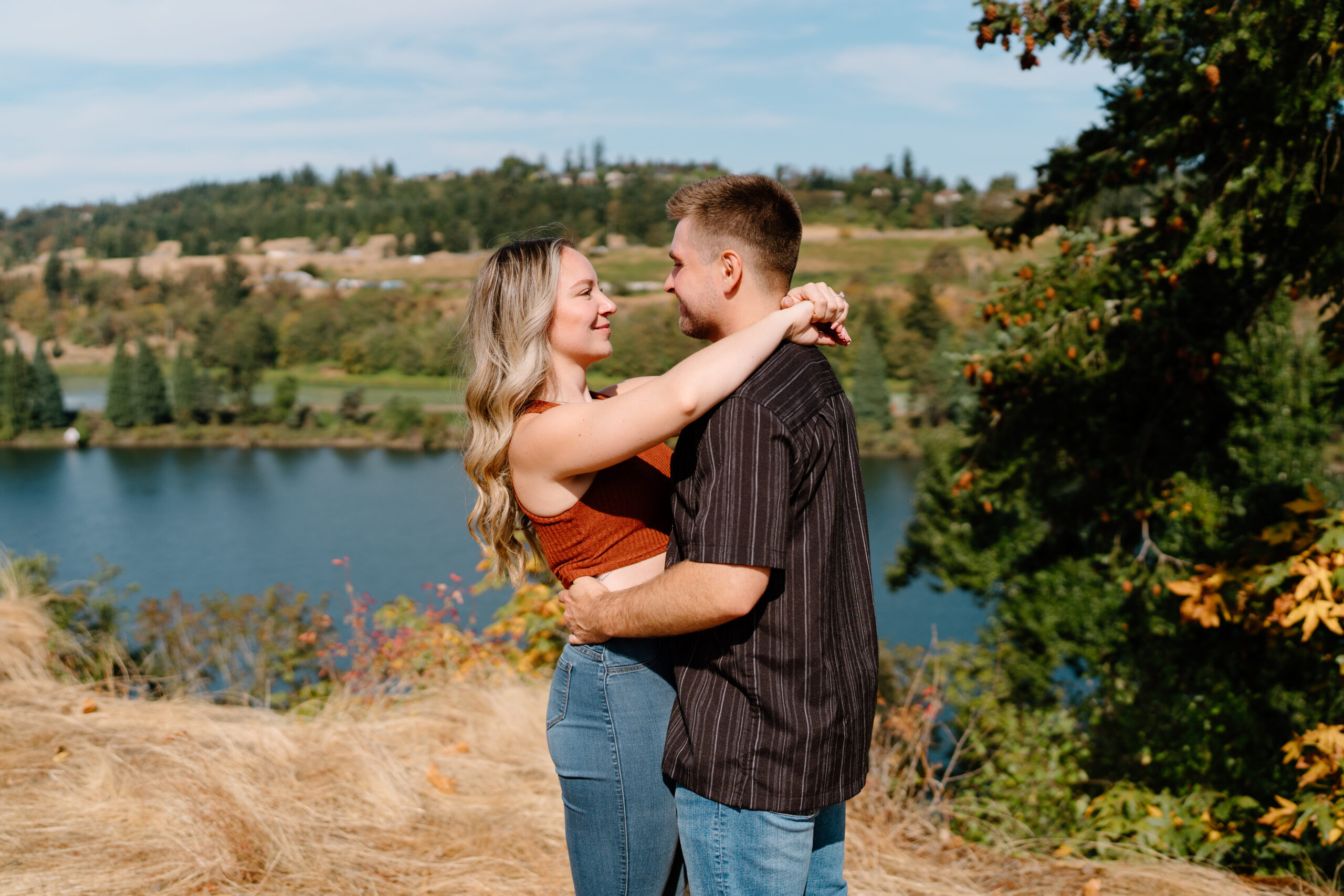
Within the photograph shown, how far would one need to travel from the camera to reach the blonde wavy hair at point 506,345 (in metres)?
1.74

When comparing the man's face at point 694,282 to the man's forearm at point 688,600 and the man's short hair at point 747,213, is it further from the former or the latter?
the man's forearm at point 688,600

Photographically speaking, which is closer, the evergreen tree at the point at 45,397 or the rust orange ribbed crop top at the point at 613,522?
the rust orange ribbed crop top at the point at 613,522

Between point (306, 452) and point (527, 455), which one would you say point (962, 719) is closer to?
point (527, 455)

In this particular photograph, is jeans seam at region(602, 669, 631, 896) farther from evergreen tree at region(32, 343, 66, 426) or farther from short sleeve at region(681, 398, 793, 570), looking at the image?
evergreen tree at region(32, 343, 66, 426)

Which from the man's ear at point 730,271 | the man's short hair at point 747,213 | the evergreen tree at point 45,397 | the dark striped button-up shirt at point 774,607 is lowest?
the evergreen tree at point 45,397

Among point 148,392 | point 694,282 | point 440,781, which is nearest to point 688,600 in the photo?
point 694,282

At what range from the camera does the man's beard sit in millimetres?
1664

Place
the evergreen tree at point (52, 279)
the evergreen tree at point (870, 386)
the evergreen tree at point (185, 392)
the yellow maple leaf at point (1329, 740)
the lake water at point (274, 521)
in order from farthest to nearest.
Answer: the evergreen tree at point (52, 279)
the evergreen tree at point (185, 392)
the evergreen tree at point (870, 386)
the lake water at point (274, 521)
the yellow maple leaf at point (1329, 740)

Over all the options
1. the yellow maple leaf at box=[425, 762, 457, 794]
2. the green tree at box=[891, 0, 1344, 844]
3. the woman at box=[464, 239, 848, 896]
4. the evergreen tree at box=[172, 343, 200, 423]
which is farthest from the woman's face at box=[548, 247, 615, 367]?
the evergreen tree at box=[172, 343, 200, 423]

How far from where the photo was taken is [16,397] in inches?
2447

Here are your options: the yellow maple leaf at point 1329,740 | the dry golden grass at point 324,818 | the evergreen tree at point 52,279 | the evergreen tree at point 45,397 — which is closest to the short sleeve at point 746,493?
the dry golden grass at point 324,818

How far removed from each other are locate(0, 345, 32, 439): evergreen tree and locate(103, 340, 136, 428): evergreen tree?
4513mm

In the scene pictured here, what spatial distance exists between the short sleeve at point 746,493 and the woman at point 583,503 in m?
0.20

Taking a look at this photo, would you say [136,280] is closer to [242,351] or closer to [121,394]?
[242,351]
